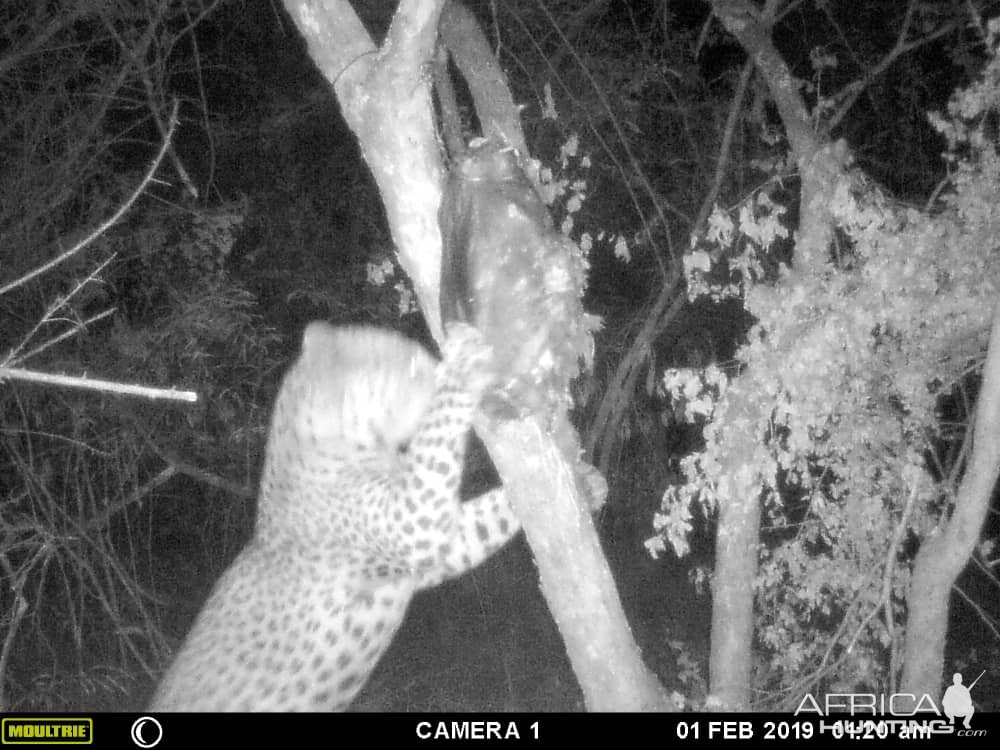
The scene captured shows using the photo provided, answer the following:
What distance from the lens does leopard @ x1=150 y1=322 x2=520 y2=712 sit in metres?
3.48

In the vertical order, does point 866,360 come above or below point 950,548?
above

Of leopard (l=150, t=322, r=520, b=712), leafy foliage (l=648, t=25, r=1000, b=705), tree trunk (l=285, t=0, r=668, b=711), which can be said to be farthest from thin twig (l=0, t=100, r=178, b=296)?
leafy foliage (l=648, t=25, r=1000, b=705)

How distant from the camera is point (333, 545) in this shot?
12.1 feet

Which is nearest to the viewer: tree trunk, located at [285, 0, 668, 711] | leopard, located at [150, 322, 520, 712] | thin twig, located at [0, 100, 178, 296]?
thin twig, located at [0, 100, 178, 296]

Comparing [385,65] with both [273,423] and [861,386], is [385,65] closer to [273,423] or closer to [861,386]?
[273,423]

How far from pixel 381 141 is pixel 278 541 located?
1763mm

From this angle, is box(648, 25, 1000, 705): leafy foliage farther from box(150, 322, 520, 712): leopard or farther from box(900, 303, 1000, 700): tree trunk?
box(150, 322, 520, 712): leopard

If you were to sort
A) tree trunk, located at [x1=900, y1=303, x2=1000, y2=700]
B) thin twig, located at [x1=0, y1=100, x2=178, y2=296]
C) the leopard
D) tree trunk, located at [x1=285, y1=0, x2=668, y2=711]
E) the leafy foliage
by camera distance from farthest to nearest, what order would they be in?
the leafy foliage → the leopard → tree trunk, located at [x1=900, y1=303, x2=1000, y2=700] → tree trunk, located at [x1=285, y1=0, x2=668, y2=711] → thin twig, located at [x1=0, y1=100, x2=178, y2=296]
